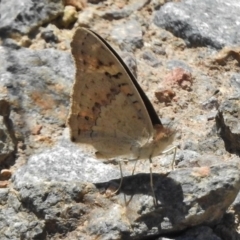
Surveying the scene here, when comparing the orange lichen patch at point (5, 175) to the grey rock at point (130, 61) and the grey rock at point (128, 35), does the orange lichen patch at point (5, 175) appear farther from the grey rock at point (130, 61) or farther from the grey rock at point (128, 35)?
the grey rock at point (128, 35)

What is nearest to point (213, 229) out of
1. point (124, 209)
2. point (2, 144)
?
point (124, 209)

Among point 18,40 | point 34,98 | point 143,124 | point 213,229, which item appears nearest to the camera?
point 213,229

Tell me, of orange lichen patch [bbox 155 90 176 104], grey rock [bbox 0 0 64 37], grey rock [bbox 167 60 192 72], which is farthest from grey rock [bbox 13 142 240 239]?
grey rock [bbox 0 0 64 37]

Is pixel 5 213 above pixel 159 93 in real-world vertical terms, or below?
below

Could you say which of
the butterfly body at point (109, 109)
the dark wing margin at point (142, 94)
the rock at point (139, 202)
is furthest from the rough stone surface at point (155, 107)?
the dark wing margin at point (142, 94)

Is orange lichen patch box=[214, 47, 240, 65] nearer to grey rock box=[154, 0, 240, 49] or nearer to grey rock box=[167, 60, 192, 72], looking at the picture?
grey rock box=[154, 0, 240, 49]

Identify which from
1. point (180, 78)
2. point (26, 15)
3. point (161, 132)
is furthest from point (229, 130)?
point (26, 15)

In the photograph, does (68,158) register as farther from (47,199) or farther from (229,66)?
(229,66)
